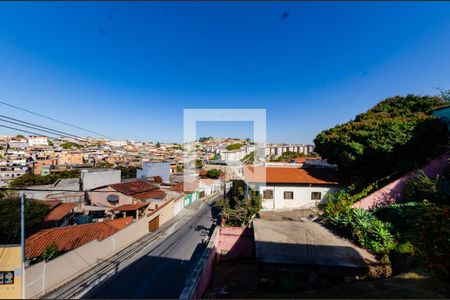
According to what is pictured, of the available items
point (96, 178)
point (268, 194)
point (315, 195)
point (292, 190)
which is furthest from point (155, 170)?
point (315, 195)

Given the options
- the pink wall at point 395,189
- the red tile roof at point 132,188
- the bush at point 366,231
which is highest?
the pink wall at point 395,189

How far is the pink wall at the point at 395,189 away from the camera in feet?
31.3

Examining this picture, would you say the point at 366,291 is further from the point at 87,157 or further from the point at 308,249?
the point at 87,157

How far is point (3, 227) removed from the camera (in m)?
10.5

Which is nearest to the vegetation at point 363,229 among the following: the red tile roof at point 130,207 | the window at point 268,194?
the window at point 268,194

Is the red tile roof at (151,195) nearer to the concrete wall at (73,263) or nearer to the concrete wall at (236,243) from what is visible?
the concrete wall at (73,263)

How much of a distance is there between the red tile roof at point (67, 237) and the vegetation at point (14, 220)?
0.82 meters

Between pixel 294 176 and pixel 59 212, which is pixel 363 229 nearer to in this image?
pixel 294 176

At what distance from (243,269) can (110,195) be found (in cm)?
1499

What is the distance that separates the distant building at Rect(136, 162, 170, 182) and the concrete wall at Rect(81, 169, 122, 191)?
8551mm

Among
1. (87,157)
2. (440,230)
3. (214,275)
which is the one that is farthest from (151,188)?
(87,157)

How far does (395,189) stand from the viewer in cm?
963

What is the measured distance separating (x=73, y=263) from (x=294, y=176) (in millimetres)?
13289

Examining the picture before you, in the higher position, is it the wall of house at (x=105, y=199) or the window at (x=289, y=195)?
the window at (x=289, y=195)
